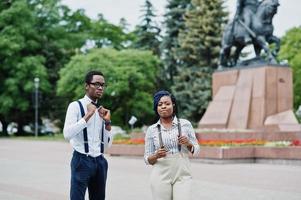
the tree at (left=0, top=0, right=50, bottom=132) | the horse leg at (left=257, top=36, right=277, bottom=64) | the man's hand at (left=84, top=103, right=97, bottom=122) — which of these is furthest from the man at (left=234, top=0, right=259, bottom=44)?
the tree at (left=0, top=0, right=50, bottom=132)

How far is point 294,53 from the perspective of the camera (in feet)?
174

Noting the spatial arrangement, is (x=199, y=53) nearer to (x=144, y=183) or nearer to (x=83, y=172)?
(x=144, y=183)

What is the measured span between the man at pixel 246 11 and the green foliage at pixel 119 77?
17719 mm

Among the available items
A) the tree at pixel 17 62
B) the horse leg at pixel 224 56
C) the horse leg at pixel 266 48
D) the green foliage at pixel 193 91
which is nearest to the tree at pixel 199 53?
the green foliage at pixel 193 91

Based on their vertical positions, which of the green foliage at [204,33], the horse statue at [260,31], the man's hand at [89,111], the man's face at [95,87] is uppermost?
the green foliage at [204,33]

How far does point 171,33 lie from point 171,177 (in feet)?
153

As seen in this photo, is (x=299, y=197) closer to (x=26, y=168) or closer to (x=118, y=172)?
(x=118, y=172)

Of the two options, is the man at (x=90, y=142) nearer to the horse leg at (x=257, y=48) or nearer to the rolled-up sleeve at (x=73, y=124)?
the rolled-up sleeve at (x=73, y=124)

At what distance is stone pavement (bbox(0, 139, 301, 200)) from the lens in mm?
9359

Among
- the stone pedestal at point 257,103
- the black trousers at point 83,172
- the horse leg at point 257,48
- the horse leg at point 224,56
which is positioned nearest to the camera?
the black trousers at point 83,172

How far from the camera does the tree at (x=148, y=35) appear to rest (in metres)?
52.4

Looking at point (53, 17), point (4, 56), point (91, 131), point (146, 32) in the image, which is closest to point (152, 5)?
point (146, 32)

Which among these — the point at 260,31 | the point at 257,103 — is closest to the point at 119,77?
the point at 260,31

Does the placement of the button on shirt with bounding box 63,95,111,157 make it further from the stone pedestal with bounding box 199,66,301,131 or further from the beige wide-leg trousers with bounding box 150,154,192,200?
the stone pedestal with bounding box 199,66,301,131
